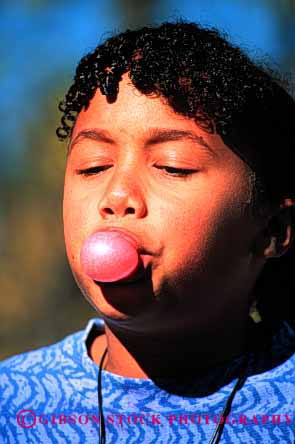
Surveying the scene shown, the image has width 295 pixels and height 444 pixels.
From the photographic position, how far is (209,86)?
156cm

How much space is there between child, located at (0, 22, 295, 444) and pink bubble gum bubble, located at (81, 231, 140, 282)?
0.02m

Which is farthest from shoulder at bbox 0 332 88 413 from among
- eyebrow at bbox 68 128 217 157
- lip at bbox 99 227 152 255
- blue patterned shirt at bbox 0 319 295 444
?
eyebrow at bbox 68 128 217 157

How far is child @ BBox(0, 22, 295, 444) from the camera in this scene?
1455 mm

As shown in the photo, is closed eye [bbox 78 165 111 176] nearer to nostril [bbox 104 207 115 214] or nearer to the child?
the child

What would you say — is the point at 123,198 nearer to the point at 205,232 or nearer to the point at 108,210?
the point at 108,210

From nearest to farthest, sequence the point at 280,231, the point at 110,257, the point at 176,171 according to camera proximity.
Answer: the point at 110,257
the point at 176,171
the point at 280,231

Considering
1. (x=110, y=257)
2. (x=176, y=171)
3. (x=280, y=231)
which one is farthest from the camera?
(x=280, y=231)

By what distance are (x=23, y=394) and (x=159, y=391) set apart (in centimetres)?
33

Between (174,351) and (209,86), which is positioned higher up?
(209,86)

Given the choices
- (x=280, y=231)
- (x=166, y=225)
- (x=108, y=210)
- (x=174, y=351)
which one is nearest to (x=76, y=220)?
(x=108, y=210)

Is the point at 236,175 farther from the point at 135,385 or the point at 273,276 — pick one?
the point at 135,385

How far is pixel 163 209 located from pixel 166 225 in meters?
0.03

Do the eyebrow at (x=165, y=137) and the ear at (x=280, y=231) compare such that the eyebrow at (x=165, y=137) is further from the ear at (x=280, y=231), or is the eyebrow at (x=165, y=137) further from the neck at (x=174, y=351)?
the neck at (x=174, y=351)

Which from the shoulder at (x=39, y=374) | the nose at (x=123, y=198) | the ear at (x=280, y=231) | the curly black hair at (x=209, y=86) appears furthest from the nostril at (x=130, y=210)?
the shoulder at (x=39, y=374)
